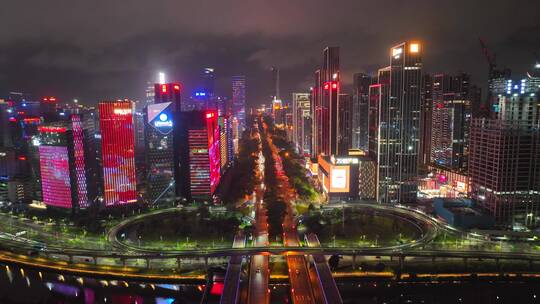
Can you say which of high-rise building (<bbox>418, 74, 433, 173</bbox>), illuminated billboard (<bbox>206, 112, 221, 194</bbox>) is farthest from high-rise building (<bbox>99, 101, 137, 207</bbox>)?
high-rise building (<bbox>418, 74, 433, 173</bbox>)

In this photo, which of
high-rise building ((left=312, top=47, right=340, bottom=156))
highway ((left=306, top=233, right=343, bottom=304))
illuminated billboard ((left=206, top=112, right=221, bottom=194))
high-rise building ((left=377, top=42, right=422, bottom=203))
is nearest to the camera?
highway ((left=306, top=233, right=343, bottom=304))

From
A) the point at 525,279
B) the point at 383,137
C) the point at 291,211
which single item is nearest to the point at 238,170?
the point at 291,211

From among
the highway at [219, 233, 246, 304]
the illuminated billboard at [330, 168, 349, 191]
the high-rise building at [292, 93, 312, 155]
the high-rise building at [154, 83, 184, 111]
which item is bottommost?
the highway at [219, 233, 246, 304]

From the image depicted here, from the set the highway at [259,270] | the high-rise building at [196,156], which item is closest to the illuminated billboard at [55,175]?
the high-rise building at [196,156]

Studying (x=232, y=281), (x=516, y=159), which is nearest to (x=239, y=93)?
(x=516, y=159)

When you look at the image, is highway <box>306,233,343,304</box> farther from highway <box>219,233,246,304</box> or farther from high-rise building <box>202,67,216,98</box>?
high-rise building <box>202,67,216,98</box>
